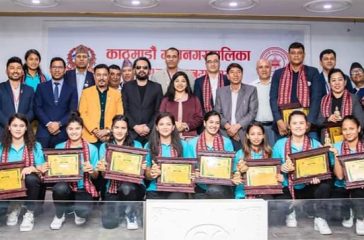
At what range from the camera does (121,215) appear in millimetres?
3012

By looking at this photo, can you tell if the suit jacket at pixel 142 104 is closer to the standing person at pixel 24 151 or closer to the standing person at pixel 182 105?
the standing person at pixel 182 105

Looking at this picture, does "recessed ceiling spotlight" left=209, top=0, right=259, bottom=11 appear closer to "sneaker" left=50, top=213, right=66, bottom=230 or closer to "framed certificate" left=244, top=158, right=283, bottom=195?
"framed certificate" left=244, top=158, right=283, bottom=195

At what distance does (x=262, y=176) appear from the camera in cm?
394

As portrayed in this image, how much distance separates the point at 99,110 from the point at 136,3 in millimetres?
1200

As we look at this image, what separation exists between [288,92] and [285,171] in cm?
112

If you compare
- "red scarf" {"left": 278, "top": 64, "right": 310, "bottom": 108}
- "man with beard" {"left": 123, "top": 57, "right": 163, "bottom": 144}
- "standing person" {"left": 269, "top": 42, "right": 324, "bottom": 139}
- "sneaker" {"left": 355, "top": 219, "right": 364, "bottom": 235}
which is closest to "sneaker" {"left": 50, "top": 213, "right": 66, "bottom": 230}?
"man with beard" {"left": 123, "top": 57, "right": 163, "bottom": 144}

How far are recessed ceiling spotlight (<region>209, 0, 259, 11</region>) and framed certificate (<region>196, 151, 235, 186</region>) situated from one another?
5.94 feet

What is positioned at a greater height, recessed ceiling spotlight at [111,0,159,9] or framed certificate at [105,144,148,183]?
recessed ceiling spotlight at [111,0,159,9]

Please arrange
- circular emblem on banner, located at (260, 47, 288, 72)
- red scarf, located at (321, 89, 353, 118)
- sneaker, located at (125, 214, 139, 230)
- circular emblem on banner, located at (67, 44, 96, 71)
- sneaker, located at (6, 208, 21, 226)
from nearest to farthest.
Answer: sneaker, located at (125, 214, 139, 230), sneaker, located at (6, 208, 21, 226), red scarf, located at (321, 89, 353, 118), circular emblem on banner, located at (67, 44, 96, 71), circular emblem on banner, located at (260, 47, 288, 72)

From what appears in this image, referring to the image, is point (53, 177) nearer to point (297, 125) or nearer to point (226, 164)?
point (226, 164)

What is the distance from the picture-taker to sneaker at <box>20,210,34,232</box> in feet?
10.0

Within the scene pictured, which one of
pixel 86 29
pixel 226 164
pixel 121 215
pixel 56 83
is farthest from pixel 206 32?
pixel 121 215

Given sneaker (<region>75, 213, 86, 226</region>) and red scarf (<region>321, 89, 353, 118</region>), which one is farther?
red scarf (<region>321, 89, 353, 118</region>)

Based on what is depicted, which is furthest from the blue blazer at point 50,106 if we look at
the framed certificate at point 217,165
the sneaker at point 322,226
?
the sneaker at point 322,226
